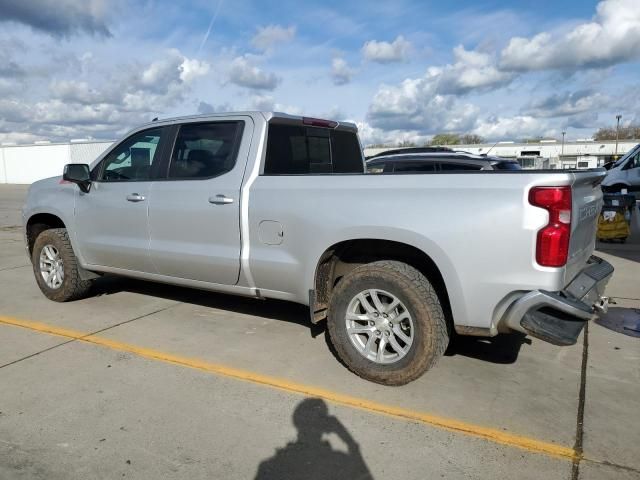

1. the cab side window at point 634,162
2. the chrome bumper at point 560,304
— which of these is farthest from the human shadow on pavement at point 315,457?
the cab side window at point 634,162

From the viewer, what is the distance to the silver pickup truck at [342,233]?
10.7 feet

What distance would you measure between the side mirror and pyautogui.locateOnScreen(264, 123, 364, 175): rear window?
2.13m

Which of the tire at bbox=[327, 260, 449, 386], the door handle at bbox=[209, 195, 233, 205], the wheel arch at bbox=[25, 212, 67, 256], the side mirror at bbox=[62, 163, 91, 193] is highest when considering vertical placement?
the side mirror at bbox=[62, 163, 91, 193]

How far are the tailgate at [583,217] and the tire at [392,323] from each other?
0.88 meters

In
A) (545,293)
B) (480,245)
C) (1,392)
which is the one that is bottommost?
(1,392)

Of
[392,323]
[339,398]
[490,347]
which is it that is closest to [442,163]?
[490,347]

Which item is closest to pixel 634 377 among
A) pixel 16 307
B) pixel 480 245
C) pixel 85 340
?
pixel 480 245

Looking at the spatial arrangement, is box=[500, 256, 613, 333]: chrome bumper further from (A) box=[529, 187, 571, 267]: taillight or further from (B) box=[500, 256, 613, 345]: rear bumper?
(A) box=[529, 187, 571, 267]: taillight

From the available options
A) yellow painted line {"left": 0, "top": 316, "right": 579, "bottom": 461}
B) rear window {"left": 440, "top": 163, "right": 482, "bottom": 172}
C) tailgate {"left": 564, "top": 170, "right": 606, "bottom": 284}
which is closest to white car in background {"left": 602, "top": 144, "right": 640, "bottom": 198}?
rear window {"left": 440, "top": 163, "right": 482, "bottom": 172}

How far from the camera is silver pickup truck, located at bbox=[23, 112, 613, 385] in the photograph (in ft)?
10.7

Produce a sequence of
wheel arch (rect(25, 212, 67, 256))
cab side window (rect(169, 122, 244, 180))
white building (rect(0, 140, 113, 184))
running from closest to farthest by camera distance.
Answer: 1. cab side window (rect(169, 122, 244, 180))
2. wheel arch (rect(25, 212, 67, 256))
3. white building (rect(0, 140, 113, 184))

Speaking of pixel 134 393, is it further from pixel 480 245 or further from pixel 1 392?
pixel 480 245

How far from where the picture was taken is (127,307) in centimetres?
583

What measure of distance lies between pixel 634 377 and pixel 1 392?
15.0 ft
